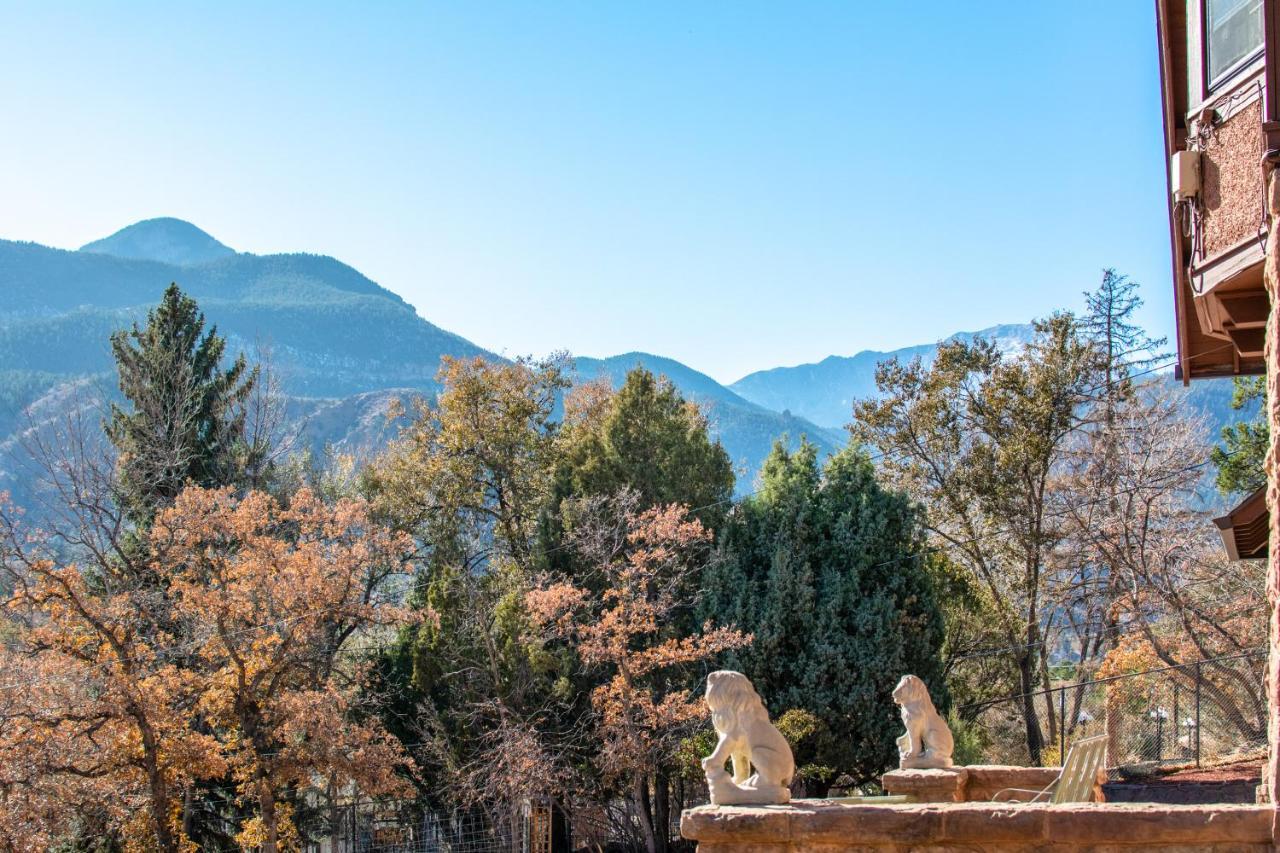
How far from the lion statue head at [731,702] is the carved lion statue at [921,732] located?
3.04 m

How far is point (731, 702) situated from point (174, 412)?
2085cm

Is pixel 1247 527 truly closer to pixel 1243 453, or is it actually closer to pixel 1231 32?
pixel 1231 32

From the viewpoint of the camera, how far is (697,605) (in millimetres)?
21281

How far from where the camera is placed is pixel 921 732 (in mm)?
10336

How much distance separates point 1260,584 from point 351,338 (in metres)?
138

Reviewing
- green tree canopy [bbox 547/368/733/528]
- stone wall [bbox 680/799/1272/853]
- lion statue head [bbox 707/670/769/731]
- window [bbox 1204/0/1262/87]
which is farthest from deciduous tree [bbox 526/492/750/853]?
window [bbox 1204/0/1262/87]

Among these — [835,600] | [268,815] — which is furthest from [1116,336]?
[268,815]

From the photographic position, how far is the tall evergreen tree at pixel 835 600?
19.7 metres

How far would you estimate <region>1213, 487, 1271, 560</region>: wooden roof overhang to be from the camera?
8.65 metres

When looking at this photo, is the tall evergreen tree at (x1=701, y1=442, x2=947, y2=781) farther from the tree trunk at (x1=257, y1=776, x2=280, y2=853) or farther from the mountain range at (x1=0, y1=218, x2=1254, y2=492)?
the mountain range at (x1=0, y1=218, x2=1254, y2=492)

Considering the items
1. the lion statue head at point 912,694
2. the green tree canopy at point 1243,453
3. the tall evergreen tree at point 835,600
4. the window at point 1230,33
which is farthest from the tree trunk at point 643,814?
the window at point 1230,33

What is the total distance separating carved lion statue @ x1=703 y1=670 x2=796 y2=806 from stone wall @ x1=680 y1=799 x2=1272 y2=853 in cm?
29

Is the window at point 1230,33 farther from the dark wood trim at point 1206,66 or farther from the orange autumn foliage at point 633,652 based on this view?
the orange autumn foliage at point 633,652

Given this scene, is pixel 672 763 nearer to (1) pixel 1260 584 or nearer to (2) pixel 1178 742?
(2) pixel 1178 742
